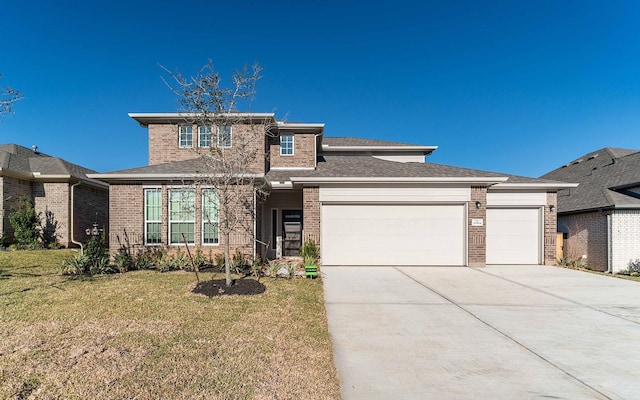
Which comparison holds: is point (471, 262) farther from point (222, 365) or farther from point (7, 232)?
point (7, 232)

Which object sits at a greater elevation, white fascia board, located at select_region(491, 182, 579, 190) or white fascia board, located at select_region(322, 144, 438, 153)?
white fascia board, located at select_region(322, 144, 438, 153)

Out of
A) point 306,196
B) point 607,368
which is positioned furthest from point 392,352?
point 306,196

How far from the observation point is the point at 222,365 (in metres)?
3.69

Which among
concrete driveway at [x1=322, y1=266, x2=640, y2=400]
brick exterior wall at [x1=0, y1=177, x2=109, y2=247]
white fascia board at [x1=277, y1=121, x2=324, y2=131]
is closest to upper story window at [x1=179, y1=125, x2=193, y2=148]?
white fascia board at [x1=277, y1=121, x2=324, y2=131]

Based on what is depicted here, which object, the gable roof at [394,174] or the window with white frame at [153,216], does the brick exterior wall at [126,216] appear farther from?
the gable roof at [394,174]

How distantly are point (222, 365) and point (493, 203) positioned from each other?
12.0 m

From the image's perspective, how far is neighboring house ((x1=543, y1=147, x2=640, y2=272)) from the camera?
11.6m

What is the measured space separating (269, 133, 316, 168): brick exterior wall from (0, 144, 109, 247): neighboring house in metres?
9.80

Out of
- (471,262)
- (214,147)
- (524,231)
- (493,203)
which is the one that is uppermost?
(214,147)

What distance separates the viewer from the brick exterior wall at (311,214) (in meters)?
11.2

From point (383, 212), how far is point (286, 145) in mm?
5713

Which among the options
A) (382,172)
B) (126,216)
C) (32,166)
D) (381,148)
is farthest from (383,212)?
(32,166)

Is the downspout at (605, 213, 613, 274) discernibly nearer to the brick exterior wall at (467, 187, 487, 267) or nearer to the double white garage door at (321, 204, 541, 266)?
the brick exterior wall at (467, 187, 487, 267)

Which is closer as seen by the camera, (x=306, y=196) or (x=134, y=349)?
(x=134, y=349)
